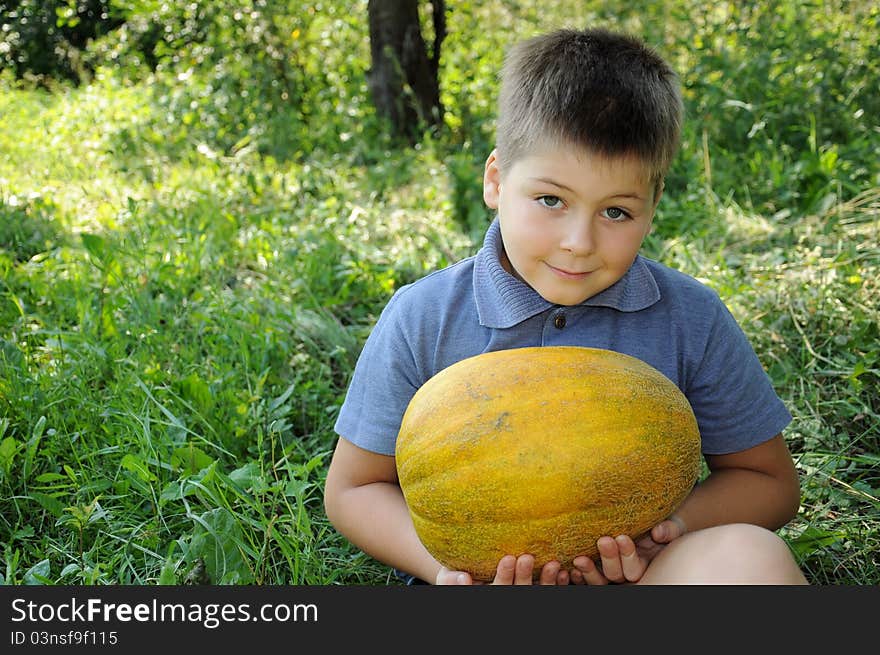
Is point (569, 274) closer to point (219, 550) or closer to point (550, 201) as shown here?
point (550, 201)

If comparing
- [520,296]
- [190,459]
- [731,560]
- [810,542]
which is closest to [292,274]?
[190,459]

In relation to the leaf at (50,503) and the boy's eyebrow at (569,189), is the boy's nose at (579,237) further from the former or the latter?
the leaf at (50,503)

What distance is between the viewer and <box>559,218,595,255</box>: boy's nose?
1.89 meters

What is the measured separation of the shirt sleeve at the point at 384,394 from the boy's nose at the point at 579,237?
1.49 feet

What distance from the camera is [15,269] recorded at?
3.83m

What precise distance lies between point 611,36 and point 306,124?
500 cm

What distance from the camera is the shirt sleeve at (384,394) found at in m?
2.10

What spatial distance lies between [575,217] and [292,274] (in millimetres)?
2189

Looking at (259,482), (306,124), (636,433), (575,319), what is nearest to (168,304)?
(259,482)

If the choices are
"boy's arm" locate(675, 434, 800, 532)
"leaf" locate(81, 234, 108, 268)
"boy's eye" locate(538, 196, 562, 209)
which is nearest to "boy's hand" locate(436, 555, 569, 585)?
"boy's arm" locate(675, 434, 800, 532)

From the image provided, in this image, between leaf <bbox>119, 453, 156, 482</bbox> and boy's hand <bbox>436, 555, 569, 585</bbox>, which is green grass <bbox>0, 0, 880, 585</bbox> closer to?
leaf <bbox>119, 453, 156, 482</bbox>

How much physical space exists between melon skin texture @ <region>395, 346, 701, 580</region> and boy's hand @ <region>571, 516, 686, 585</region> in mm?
20

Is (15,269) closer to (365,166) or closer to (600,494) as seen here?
(365,166)

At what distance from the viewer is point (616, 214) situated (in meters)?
1.98
